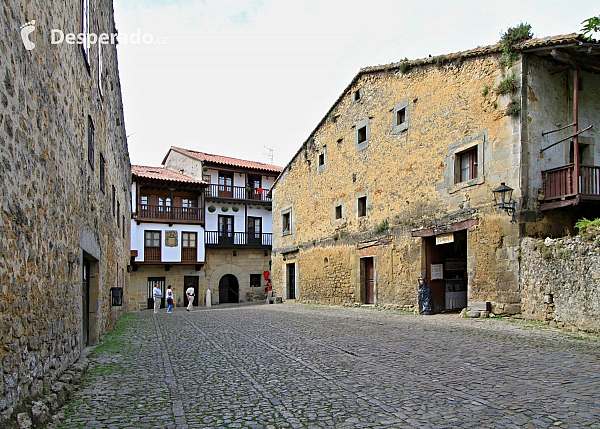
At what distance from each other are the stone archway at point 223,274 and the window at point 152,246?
13.8 feet

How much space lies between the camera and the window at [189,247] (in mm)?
28969

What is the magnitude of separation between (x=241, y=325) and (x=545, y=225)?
7861 millimetres

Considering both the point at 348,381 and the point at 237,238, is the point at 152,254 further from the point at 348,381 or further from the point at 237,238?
the point at 348,381

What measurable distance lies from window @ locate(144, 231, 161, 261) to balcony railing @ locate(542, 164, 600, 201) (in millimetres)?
21846

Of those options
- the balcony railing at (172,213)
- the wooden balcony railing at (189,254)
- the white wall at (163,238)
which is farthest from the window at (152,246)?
the wooden balcony railing at (189,254)

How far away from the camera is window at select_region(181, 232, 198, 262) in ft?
95.0

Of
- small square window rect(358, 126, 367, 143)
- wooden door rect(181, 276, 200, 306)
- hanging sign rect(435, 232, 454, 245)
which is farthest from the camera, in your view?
wooden door rect(181, 276, 200, 306)

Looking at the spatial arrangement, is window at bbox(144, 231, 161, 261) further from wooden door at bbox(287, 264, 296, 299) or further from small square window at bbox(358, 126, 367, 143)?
small square window at bbox(358, 126, 367, 143)

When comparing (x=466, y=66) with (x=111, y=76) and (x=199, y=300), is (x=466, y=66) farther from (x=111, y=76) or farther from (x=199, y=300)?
(x=199, y=300)

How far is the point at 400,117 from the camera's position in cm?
1638

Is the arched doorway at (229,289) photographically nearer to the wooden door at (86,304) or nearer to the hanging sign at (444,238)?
the hanging sign at (444,238)

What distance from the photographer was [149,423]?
421 cm

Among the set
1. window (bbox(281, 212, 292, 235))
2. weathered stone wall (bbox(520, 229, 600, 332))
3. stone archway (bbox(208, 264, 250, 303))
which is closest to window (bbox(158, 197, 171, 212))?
stone archway (bbox(208, 264, 250, 303))

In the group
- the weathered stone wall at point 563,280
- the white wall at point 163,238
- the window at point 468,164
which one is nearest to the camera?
the weathered stone wall at point 563,280
